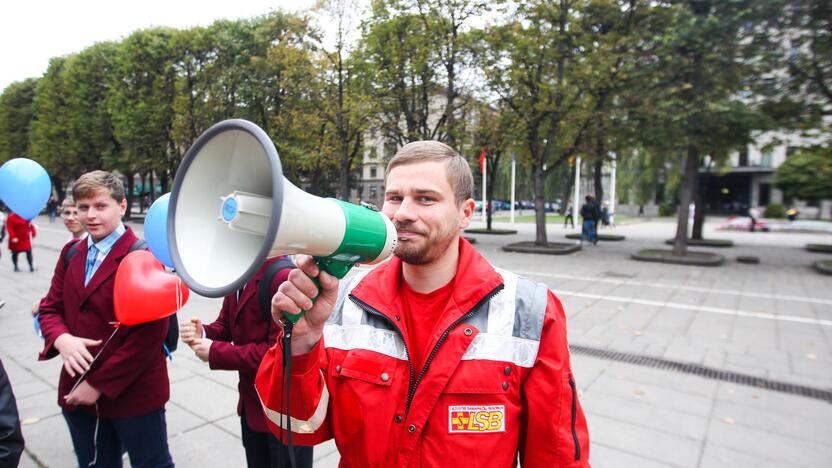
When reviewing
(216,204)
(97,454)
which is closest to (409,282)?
(216,204)

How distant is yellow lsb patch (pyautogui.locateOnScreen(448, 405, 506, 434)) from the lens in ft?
4.86

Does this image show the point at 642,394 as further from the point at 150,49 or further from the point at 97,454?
the point at 150,49

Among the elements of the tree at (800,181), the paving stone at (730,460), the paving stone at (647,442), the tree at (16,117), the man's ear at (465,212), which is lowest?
the paving stone at (730,460)

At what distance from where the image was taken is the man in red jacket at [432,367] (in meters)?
1.48

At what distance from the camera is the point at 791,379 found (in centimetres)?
495

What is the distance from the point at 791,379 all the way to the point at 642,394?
181 centimetres

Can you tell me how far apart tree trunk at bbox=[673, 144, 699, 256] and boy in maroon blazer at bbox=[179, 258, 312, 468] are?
14.1m

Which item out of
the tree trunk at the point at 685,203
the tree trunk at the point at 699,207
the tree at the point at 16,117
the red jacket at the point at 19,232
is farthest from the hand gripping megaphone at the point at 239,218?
the tree at the point at 16,117

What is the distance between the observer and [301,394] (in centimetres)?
150

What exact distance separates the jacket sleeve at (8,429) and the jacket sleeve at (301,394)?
0.86m

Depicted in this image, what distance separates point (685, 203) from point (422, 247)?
48.7 ft

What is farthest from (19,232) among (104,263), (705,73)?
(705,73)

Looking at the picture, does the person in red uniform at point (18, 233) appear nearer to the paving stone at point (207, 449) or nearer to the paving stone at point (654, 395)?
the paving stone at point (207, 449)

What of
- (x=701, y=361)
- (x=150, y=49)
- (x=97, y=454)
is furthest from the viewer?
(x=150, y=49)
